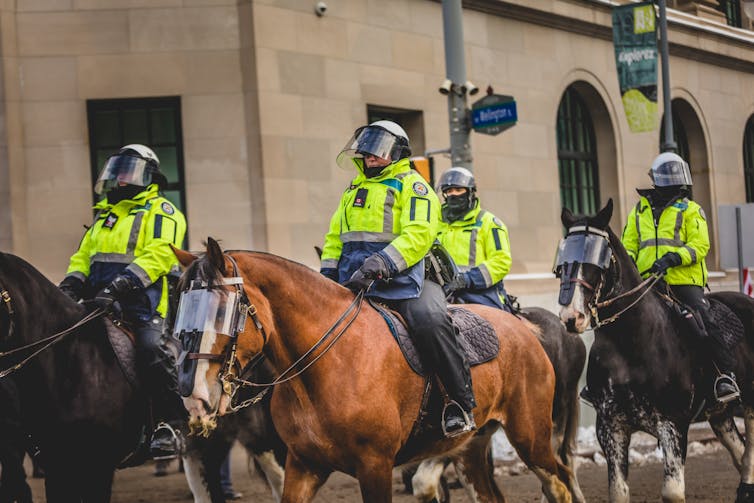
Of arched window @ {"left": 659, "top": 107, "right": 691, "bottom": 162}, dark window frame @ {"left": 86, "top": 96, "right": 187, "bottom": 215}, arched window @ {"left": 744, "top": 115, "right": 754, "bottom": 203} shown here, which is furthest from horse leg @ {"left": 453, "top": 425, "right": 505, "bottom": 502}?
arched window @ {"left": 744, "top": 115, "right": 754, "bottom": 203}

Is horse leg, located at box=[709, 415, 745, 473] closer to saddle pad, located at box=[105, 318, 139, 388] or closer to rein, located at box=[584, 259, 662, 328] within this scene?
rein, located at box=[584, 259, 662, 328]

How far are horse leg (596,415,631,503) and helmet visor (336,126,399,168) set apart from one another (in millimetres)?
3158

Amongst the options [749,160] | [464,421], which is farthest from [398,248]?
[749,160]

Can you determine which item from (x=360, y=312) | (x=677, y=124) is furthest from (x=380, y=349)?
(x=677, y=124)

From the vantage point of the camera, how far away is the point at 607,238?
8422 mm

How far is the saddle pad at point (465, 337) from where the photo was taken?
6.48 m

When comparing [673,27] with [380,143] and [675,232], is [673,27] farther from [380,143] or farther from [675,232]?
[380,143]

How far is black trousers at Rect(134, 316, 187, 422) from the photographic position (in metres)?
7.66

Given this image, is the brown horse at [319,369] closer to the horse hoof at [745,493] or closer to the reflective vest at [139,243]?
the reflective vest at [139,243]

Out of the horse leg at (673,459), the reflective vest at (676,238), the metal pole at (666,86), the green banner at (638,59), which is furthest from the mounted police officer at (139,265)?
the metal pole at (666,86)

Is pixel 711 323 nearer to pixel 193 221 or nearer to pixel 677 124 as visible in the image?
pixel 193 221

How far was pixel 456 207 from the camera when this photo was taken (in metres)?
10.5

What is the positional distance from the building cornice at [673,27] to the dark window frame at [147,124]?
5314 mm

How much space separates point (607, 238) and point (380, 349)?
9.46 feet
